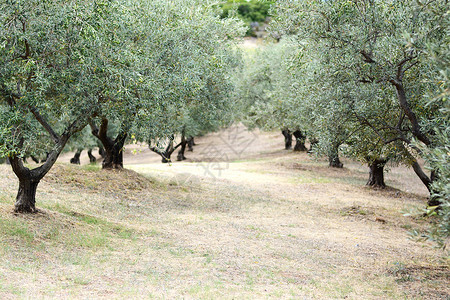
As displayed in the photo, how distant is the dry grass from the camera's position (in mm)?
8898

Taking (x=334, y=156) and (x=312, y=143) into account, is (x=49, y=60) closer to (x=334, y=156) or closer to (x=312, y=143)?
(x=334, y=156)

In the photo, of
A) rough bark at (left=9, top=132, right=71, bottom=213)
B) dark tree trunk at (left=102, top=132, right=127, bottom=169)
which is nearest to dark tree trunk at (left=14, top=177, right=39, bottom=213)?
rough bark at (left=9, top=132, right=71, bottom=213)

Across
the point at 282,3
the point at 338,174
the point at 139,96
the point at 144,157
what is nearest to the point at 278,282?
the point at 139,96

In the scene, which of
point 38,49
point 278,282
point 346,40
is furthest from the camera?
point 346,40

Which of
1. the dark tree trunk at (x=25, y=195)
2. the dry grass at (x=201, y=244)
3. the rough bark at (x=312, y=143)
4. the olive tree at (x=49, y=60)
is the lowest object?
the dry grass at (x=201, y=244)

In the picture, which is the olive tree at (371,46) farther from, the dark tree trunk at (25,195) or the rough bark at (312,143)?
the dark tree trunk at (25,195)

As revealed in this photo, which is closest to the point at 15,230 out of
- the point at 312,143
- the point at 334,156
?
the point at 334,156

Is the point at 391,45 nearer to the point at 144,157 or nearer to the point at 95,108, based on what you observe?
the point at 95,108

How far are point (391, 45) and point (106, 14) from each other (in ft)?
24.6

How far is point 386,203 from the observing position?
21.8 metres

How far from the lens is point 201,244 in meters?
12.3

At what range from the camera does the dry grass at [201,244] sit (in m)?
8.90

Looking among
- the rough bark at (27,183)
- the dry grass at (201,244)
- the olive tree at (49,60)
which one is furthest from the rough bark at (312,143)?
the rough bark at (27,183)

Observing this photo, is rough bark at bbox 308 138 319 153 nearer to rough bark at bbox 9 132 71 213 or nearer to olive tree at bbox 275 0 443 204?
olive tree at bbox 275 0 443 204
